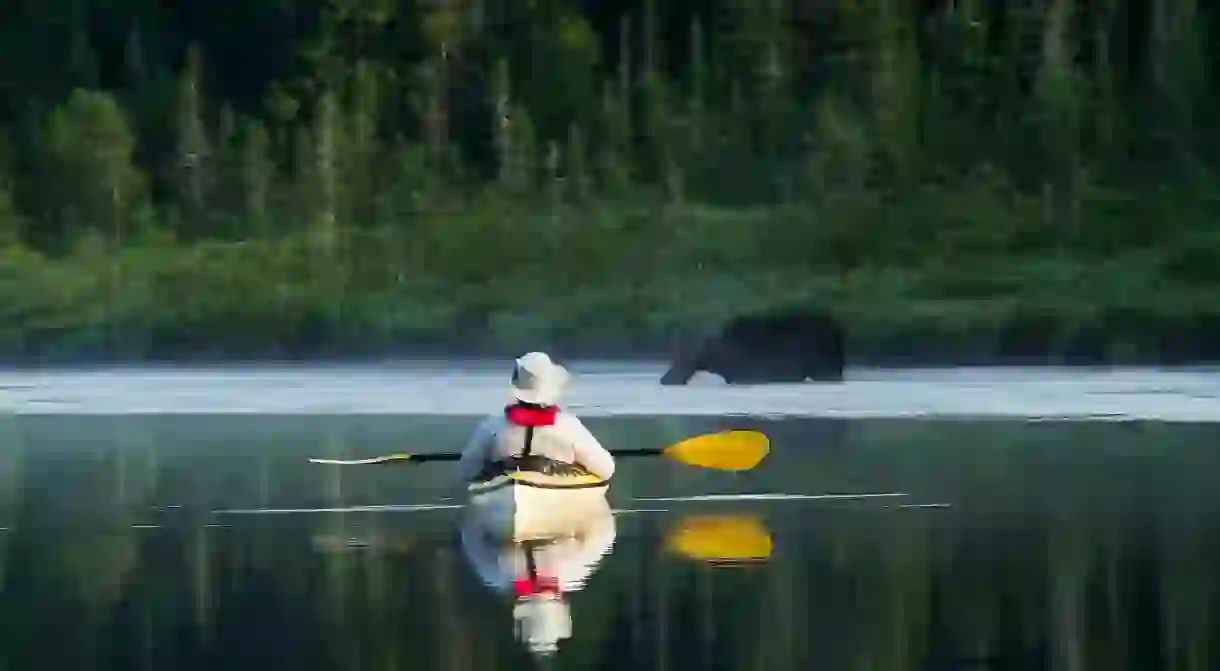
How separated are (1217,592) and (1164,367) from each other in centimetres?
2387

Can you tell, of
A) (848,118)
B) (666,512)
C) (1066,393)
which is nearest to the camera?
(666,512)

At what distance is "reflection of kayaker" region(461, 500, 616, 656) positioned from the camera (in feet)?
32.7

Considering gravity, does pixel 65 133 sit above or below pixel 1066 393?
above

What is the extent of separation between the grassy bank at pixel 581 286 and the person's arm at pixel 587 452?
28965mm

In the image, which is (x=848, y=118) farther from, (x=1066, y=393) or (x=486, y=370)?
(x=1066, y=393)

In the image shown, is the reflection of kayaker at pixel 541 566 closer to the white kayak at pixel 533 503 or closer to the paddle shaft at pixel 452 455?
the white kayak at pixel 533 503

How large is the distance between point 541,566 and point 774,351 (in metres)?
19.6

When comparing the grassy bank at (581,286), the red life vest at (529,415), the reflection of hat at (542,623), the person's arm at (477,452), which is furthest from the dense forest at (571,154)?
the reflection of hat at (542,623)

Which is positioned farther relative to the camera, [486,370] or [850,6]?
[850,6]

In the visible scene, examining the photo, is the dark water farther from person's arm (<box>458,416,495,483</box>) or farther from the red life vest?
the red life vest

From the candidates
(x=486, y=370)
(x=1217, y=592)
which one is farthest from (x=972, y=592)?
(x=486, y=370)

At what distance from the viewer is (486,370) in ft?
113

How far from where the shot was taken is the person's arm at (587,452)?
13578mm

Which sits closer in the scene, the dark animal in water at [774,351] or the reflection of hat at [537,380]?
the reflection of hat at [537,380]
